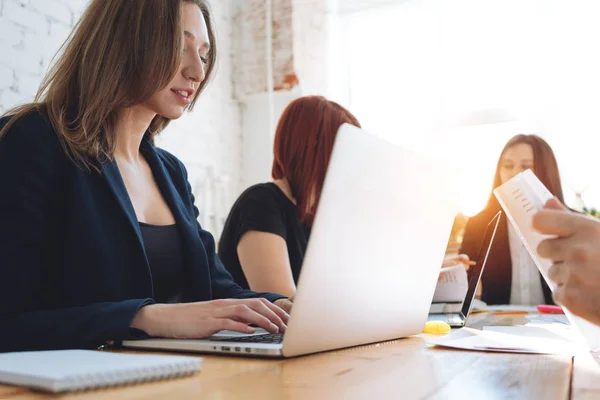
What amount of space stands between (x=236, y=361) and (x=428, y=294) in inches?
18.0

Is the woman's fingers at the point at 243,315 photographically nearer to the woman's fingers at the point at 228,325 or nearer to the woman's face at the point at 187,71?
the woman's fingers at the point at 228,325

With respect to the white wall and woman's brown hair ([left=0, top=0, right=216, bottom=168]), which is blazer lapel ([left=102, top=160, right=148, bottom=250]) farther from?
the white wall

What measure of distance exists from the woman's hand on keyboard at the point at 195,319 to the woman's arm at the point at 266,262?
93 cm

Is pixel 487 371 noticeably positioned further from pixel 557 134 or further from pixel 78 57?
pixel 557 134

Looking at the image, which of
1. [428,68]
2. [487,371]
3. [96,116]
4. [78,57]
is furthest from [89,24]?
[428,68]

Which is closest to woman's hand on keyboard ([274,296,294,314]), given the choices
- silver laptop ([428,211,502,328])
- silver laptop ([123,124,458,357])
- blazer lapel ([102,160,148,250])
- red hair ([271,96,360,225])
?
silver laptop ([123,124,458,357])

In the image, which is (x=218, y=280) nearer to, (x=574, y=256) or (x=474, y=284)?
(x=474, y=284)

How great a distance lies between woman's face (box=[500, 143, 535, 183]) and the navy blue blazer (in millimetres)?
2236

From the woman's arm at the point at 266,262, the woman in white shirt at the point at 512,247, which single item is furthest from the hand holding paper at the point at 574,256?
the woman in white shirt at the point at 512,247

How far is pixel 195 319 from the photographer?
98 cm

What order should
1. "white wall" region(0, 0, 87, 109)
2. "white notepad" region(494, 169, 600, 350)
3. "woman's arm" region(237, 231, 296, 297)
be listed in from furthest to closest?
1. "white wall" region(0, 0, 87, 109)
2. "woman's arm" region(237, 231, 296, 297)
3. "white notepad" region(494, 169, 600, 350)

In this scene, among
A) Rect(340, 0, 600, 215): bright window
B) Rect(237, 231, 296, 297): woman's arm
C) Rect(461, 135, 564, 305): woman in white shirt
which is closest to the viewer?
Rect(237, 231, 296, 297): woman's arm

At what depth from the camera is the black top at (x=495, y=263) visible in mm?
2662

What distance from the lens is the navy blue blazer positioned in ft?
3.23
